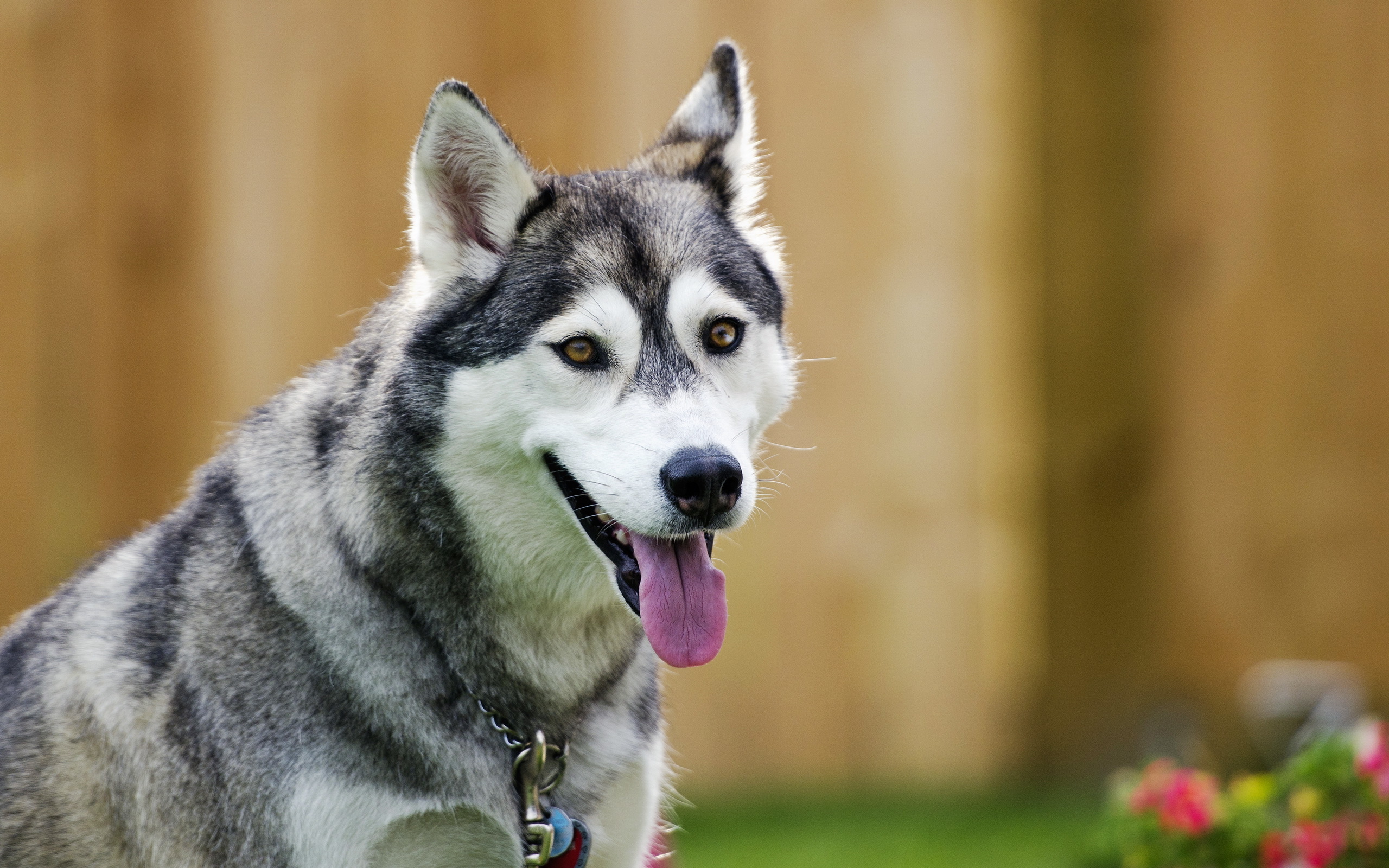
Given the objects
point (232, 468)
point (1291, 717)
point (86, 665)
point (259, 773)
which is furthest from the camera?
point (1291, 717)

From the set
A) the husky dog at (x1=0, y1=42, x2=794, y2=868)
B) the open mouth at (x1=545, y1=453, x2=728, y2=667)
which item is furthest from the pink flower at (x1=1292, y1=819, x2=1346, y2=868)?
the open mouth at (x1=545, y1=453, x2=728, y2=667)

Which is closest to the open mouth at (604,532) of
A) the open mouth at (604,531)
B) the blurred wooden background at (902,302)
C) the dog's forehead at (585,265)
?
the open mouth at (604,531)

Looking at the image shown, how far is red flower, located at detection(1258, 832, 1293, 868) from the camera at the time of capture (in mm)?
3832

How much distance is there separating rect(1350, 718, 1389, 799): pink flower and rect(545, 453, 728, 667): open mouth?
6.90ft

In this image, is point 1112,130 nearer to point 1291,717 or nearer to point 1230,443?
point 1230,443

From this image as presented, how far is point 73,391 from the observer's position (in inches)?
204

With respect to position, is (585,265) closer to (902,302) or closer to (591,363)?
(591,363)

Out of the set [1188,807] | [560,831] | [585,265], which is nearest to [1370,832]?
[1188,807]

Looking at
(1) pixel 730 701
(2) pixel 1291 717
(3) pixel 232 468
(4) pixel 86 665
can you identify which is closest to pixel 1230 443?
(2) pixel 1291 717

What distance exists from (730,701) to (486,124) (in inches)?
124

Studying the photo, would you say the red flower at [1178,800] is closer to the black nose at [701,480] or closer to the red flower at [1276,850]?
the red flower at [1276,850]

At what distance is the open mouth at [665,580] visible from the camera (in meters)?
2.71

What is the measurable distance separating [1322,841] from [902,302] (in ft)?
8.57

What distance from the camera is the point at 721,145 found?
10.7 feet
